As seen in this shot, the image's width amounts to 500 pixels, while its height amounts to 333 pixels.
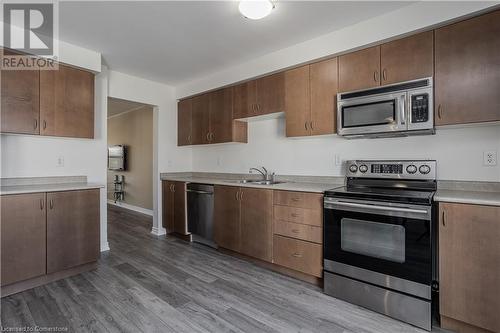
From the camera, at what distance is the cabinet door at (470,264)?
1625 millimetres

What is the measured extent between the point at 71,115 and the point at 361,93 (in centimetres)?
306

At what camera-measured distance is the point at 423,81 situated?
2.07m

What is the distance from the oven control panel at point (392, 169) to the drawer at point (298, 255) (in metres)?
0.86

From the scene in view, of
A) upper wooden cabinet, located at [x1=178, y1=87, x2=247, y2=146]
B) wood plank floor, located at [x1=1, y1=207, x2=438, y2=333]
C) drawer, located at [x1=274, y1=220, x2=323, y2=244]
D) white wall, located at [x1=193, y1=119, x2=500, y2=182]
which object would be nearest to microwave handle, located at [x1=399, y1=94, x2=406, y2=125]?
white wall, located at [x1=193, y1=119, x2=500, y2=182]

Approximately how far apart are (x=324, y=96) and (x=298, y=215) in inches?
48.7

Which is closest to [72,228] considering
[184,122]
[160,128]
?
[160,128]

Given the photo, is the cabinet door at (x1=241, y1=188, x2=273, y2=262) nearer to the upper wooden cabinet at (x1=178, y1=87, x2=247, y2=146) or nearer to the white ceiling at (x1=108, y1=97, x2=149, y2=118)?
the upper wooden cabinet at (x1=178, y1=87, x2=247, y2=146)

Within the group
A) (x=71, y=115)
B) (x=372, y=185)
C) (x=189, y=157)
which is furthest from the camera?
(x=189, y=157)

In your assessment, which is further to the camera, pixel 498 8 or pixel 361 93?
pixel 361 93

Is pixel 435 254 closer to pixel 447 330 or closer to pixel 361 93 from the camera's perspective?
pixel 447 330

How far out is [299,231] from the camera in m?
2.54

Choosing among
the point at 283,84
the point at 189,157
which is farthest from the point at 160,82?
the point at 283,84

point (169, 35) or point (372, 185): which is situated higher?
point (169, 35)

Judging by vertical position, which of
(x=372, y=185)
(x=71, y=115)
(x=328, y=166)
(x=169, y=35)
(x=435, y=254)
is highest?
(x=169, y=35)
